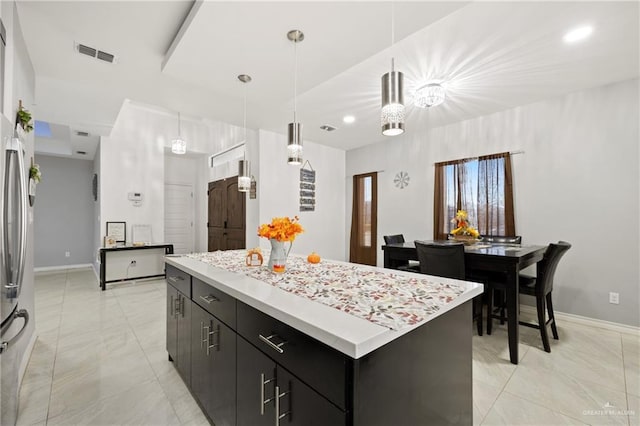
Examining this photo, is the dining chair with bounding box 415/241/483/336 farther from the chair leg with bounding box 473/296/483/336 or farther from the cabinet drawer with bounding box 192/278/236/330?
the cabinet drawer with bounding box 192/278/236/330

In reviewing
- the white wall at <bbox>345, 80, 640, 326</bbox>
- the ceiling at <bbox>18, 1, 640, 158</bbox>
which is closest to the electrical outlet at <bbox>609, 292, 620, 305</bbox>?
the white wall at <bbox>345, 80, 640, 326</bbox>

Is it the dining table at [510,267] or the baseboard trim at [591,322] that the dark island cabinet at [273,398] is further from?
the baseboard trim at [591,322]

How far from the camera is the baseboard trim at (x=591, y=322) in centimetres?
290

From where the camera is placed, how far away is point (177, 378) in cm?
212

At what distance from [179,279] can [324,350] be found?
62.2 inches

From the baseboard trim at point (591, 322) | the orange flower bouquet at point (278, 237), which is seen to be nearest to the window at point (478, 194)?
the baseboard trim at point (591, 322)

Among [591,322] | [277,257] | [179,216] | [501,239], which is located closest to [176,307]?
[277,257]

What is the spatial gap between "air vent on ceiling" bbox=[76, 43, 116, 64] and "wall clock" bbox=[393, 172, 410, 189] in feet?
13.8

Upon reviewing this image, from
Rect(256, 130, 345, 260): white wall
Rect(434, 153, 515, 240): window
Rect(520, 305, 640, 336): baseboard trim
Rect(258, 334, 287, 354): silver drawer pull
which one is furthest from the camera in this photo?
Rect(256, 130, 345, 260): white wall

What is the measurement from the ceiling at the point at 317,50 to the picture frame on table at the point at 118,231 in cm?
205

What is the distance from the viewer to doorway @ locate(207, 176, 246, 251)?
16.9 feet

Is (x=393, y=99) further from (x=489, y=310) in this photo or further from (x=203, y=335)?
(x=489, y=310)

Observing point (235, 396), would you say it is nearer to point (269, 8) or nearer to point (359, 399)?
point (359, 399)

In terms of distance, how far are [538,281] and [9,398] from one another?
377 cm
